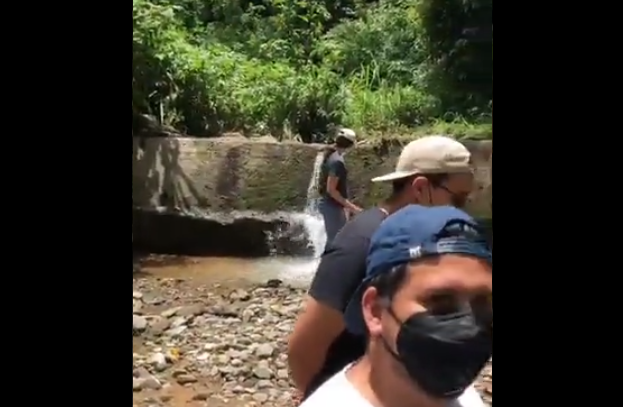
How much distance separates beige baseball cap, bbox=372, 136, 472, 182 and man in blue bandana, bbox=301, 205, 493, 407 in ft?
0.36

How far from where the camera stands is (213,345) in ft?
7.35

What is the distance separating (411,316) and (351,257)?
0.66ft

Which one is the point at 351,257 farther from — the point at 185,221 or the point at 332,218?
the point at 185,221

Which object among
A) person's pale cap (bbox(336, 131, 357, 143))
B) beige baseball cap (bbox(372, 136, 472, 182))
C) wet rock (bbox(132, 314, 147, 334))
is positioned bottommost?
wet rock (bbox(132, 314, 147, 334))

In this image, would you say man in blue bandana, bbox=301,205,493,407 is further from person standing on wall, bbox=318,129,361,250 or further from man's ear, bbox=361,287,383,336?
person standing on wall, bbox=318,129,361,250

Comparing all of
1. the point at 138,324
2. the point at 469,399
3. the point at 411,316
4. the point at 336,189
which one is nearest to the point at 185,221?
the point at 138,324

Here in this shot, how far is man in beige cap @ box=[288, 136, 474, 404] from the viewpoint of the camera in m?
2.13

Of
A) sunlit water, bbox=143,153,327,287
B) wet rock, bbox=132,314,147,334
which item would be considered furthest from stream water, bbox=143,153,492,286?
wet rock, bbox=132,314,147,334

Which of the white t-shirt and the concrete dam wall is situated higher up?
the concrete dam wall
